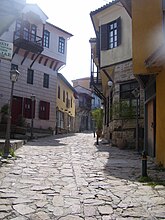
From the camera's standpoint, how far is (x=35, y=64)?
1099 inches

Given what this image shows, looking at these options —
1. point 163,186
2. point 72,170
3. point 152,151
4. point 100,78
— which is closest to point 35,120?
point 100,78

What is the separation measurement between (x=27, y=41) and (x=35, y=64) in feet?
11.3

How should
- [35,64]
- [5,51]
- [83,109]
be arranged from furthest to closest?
1. [83,109]
2. [35,64]
3. [5,51]

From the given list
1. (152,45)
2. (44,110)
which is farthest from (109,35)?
(44,110)

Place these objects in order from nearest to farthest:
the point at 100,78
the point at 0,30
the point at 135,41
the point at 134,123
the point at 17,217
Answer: the point at 17,217, the point at 0,30, the point at 135,41, the point at 134,123, the point at 100,78

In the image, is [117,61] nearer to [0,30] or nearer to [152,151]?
[152,151]

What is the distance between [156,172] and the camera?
793 cm

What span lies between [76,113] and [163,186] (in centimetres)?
4381

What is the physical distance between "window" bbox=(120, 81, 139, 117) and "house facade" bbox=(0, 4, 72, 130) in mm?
11514

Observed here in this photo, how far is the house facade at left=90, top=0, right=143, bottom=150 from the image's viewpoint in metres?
15.6

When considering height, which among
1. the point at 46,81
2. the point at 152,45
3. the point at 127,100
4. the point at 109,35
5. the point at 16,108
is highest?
the point at 109,35

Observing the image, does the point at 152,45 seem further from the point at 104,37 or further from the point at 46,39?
the point at 46,39

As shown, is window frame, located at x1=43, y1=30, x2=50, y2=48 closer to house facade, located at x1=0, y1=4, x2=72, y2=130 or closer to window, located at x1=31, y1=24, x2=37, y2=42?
house facade, located at x1=0, y1=4, x2=72, y2=130

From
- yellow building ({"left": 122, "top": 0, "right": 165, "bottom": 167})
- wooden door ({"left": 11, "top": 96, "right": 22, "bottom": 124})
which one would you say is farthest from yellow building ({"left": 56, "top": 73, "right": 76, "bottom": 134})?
yellow building ({"left": 122, "top": 0, "right": 165, "bottom": 167})
